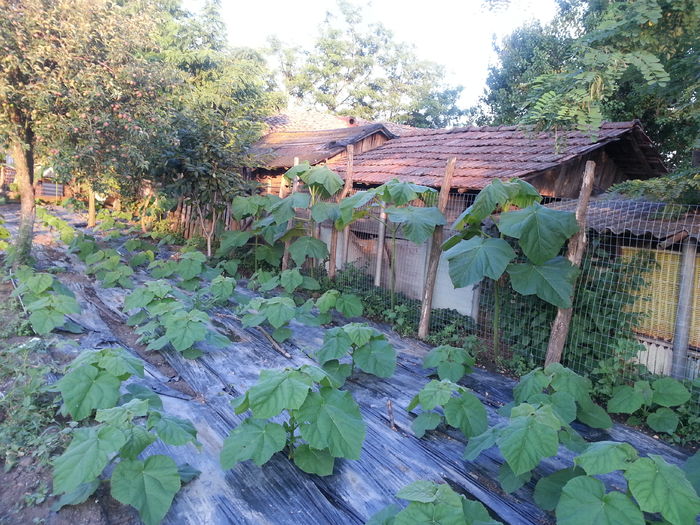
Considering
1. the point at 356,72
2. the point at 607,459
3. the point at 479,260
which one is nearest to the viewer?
the point at 607,459

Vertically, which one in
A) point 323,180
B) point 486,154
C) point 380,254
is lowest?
point 380,254

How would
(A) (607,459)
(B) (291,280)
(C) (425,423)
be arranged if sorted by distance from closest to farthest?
(A) (607,459), (C) (425,423), (B) (291,280)

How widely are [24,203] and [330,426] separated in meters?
6.82

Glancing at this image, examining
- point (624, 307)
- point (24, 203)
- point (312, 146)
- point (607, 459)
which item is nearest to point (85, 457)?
point (607, 459)

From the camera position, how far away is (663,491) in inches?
78.1

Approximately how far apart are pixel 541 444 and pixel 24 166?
771 centimetres

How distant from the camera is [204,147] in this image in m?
8.61

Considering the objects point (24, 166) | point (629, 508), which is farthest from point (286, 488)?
point (24, 166)

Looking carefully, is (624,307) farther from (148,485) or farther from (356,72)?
(356,72)

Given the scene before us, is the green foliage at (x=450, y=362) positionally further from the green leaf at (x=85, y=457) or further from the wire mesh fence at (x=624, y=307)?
the green leaf at (x=85, y=457)

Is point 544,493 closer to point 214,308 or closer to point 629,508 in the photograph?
point 629,508

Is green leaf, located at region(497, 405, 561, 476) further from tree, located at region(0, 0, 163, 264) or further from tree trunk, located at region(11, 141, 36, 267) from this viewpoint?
tree trunk, located at region(11, 141, 36, 267)

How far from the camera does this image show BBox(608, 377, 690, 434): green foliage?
11.6 feet

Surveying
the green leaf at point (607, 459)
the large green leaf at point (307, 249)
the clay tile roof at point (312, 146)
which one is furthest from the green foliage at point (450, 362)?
the clay tile roof at point (312, 146)
